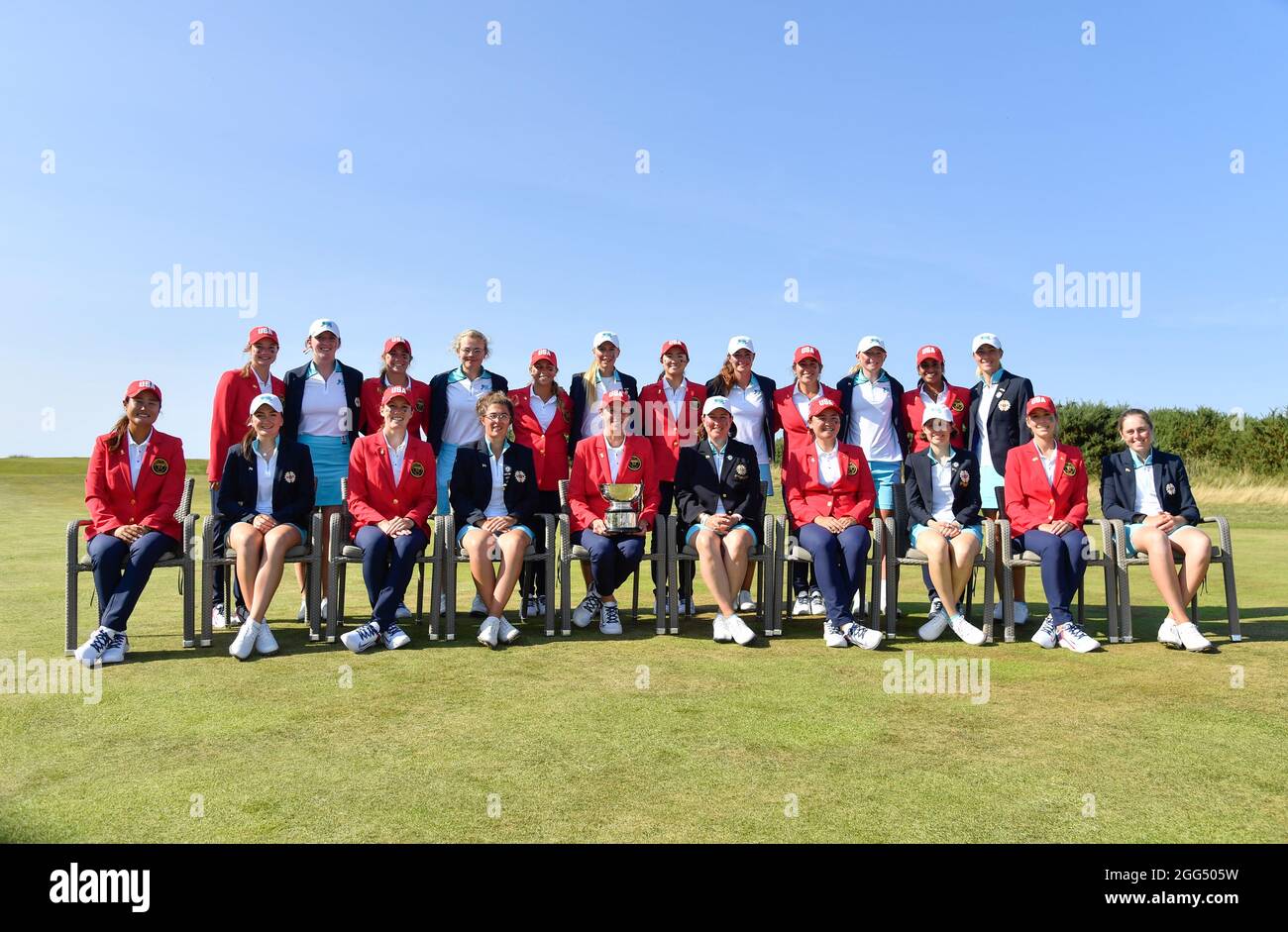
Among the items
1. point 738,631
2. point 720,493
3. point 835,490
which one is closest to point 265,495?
point 720,493

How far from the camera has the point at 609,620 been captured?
5.87 m

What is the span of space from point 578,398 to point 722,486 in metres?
1.33

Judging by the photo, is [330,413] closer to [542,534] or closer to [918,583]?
[542,534]

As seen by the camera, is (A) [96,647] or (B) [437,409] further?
(B) [437,409]


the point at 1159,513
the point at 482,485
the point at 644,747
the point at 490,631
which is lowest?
the point at 644,747

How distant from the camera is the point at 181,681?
448 cm

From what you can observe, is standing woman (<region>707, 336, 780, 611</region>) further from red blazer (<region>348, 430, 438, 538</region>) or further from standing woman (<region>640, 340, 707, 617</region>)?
red blazer (<region>348, 430, 438, 538</region>)

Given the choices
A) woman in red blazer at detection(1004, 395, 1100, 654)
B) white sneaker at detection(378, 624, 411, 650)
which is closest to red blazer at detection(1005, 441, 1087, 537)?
woman in red blazer at detection(1004, 395, 1100, 654)

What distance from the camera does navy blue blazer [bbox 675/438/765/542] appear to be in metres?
6.01

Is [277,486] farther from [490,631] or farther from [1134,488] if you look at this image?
[1134,488]

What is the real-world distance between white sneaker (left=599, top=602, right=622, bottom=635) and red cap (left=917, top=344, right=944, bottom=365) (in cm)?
284

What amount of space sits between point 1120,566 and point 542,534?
3.65m
